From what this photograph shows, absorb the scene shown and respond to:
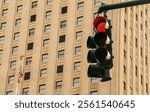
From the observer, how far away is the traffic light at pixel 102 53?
777 cm

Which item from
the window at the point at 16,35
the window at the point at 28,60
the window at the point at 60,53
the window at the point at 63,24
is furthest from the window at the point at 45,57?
the window at the point at 16,35

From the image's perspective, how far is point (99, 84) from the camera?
191 ft

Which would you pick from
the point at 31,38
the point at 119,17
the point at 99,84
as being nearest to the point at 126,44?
the point at 119,17

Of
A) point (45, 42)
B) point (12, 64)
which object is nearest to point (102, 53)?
point (45, 42)

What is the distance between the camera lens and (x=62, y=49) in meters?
62.7

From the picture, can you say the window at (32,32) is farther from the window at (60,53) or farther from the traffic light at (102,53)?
the traffic light at (102,53)

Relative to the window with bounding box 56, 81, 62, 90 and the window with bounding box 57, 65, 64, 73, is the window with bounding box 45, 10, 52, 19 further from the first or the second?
the window with bounding box 56, 81, 62, 90

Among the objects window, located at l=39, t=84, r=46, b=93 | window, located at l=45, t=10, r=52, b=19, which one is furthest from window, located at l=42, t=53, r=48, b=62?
window, located at l=45, t=10, r=52, b=19

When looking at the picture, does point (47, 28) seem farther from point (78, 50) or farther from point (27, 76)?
point (27, 76)

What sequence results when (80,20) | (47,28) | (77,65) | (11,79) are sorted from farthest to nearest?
(47,28) < (11,79) < (80,20) < (77,65)

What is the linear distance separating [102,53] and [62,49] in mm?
54984

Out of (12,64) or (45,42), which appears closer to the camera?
(45,42)

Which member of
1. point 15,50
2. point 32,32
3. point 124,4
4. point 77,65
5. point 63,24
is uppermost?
point 63,24

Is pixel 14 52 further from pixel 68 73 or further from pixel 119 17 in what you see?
pixel 119 17
